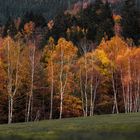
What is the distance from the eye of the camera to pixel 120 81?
295 feet

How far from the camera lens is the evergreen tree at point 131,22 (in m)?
135

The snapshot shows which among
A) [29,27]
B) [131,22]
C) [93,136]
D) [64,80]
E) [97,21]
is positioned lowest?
[93,136]

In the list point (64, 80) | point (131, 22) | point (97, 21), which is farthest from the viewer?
point (97, 21)

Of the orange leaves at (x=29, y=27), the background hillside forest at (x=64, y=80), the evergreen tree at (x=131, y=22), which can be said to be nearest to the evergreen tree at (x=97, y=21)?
the evergreen tree at (x=131, y=22)

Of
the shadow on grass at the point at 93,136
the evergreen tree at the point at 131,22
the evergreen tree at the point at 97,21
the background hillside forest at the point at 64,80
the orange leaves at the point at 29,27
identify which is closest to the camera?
the shadow on grass at the point at 93,136

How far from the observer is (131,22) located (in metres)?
140

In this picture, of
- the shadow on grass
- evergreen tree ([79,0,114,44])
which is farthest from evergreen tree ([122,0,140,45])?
the shadow on grass

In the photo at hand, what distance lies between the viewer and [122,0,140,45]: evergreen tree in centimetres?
13462

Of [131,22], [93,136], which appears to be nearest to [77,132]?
[93,136]

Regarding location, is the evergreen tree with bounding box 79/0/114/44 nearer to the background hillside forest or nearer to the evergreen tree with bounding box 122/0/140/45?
the evergreen tree with bounding box 122/0/140/45

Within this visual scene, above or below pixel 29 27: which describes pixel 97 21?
above

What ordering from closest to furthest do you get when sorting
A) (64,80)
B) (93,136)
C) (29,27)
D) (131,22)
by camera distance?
(93,136) → (64,80) → (131,22) → (29,27)

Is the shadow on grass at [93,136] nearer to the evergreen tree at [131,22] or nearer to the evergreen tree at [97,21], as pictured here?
the evergreen tree at [131,22]

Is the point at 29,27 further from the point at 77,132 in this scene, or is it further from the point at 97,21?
the point at 77,132
